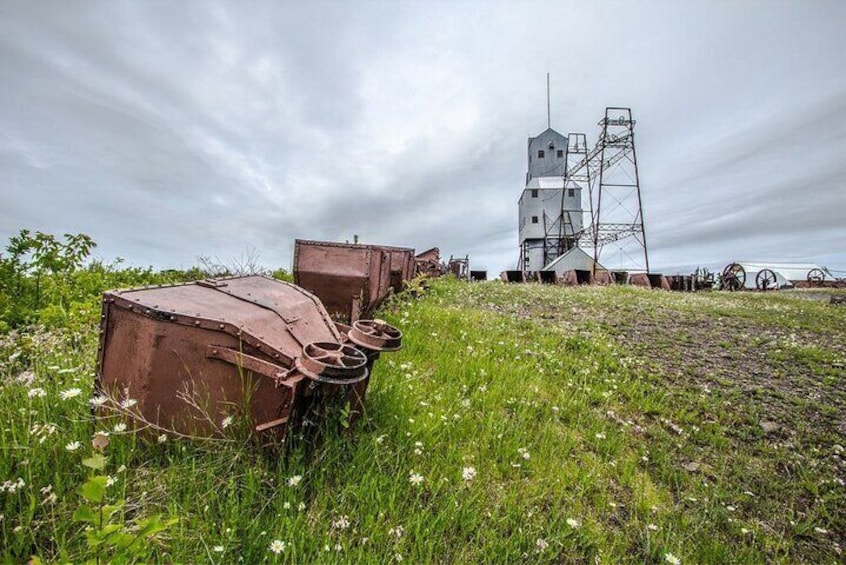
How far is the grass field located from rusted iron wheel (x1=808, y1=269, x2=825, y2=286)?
129 ft

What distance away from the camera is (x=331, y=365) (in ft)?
8.42

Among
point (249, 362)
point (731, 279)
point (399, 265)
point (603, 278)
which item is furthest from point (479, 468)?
point (731, 279)

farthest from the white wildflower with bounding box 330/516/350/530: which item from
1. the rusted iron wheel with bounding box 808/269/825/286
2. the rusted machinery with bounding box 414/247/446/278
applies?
the rusted iron wheel with bounding box 808/269/825/286

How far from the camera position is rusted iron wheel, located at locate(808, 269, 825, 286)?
116 ft

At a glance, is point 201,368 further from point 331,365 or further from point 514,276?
point 514,276

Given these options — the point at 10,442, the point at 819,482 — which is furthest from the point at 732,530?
the point at 10,442

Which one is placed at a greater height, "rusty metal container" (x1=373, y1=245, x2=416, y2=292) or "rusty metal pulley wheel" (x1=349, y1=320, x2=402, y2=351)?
"rusty metal container" (x1=373, y1=245, x2=416, y2=292)

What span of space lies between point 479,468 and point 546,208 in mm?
45701

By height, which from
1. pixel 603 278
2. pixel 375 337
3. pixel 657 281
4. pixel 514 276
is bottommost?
pixel 375 337

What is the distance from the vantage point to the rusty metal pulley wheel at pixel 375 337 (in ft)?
10.4

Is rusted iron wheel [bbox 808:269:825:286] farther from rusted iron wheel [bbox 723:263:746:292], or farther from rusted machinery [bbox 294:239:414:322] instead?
rusted machinery [bbox 294:239:414:322]

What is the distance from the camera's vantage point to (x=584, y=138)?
139 ft

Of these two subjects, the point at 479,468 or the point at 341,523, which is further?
the point at 479,468

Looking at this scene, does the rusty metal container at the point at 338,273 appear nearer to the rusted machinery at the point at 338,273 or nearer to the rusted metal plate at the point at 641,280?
the rusted machinery at the point at 338,273
